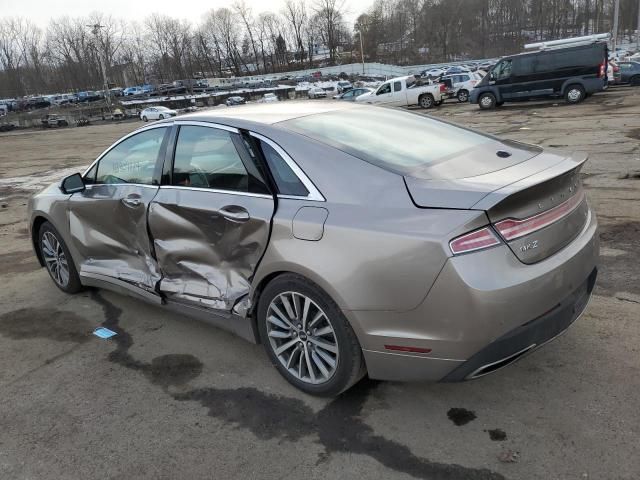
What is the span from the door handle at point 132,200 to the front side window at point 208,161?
0.40 metres

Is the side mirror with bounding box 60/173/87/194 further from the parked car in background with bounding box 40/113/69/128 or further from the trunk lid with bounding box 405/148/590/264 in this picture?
the parked car in background with bounding box 40/113/69/128

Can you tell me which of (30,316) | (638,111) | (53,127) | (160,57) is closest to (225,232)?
(30,316)

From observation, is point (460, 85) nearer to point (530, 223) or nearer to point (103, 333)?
point (103, 333)

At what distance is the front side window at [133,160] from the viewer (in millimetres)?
4004

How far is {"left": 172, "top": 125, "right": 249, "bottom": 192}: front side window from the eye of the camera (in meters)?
3.38

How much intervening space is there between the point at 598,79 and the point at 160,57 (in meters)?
117

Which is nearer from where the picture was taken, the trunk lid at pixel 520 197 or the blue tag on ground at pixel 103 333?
the trunk lid at pixel 520 197

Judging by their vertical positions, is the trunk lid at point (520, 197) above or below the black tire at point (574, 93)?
above

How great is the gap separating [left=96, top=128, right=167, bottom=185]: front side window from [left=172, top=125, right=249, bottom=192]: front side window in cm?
30

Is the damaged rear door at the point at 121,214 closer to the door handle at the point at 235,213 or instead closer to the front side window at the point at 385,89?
the door handle at the point at 235,213

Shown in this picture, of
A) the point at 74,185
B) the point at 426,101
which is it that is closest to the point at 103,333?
the point at 74,185

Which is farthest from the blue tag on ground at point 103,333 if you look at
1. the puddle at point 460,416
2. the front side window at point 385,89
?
the front side window at point 385,89

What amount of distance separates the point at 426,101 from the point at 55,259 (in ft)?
85.6

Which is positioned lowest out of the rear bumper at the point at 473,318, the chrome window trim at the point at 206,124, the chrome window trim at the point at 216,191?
the rear bumper at the point at 473,318
